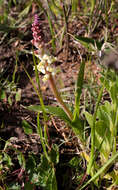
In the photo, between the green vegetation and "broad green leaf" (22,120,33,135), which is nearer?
the green vegetation

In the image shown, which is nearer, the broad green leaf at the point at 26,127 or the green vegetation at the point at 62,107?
the green vegetation at the point at 62,107

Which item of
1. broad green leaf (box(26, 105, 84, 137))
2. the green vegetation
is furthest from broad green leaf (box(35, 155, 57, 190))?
broad green leaf (box(26, 105, 84, 137))

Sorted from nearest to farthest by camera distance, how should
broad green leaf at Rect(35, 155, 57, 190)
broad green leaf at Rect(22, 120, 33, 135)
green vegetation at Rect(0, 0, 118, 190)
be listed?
green vegetation at Rect(0, 0, 118, 190)
broad green leaf at Rect(35, 155, 57, 190)
broad green leaf at Rect(22, 120, 33, 135)

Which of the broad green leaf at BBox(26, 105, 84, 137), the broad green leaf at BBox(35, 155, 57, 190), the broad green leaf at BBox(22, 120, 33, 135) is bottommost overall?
the broad green leaf at BBox(35, 155, 57, 190)

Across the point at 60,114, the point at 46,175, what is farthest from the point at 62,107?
the point at 46,175

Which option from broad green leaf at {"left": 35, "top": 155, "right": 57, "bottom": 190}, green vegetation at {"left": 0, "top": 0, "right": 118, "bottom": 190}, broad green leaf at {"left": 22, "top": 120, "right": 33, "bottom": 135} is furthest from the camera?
broad green leaf at {"left": 22, "top": 120, "right": 33, "bottom": 135}

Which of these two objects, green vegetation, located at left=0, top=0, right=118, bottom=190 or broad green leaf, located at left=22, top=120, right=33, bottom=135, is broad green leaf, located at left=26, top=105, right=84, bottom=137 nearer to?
green vegetation, located at left=0, top=0, right=118, bottom=190

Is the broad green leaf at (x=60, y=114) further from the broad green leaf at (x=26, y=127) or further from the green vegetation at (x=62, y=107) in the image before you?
the broad green leaf at (x=26, y=127)

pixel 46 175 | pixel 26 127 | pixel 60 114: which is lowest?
pixel 46 175

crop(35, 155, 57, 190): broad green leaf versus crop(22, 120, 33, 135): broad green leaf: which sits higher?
crop(22, 120, 33, 135): broad green leaf

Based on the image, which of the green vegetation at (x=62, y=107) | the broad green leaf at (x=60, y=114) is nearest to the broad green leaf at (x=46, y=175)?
the green vegetation at (x=62, y=107)

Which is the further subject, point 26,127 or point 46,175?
point 26,127

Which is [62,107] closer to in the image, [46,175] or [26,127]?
[46,175]

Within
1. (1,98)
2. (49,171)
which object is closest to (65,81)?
(1,98)
